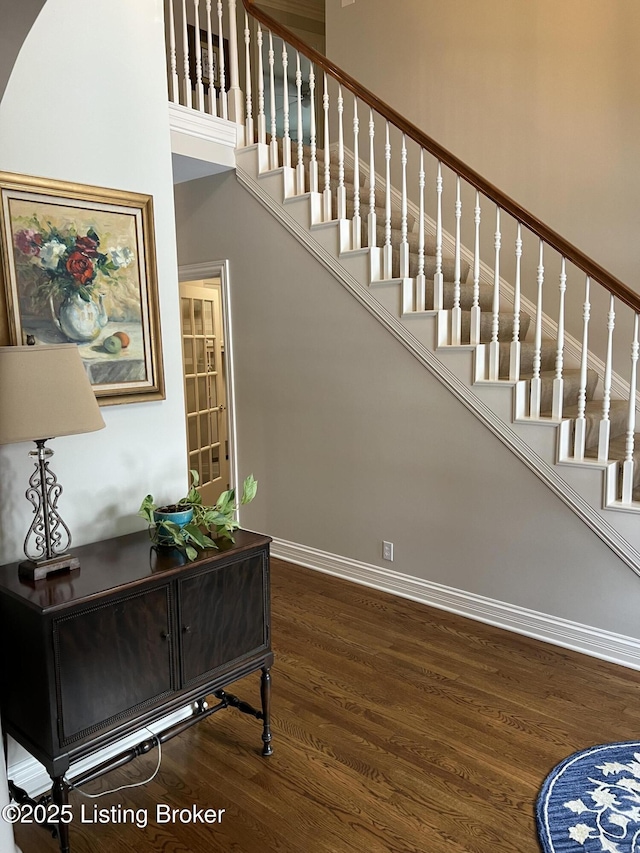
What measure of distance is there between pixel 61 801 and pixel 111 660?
40 cm

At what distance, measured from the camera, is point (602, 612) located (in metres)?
3.12

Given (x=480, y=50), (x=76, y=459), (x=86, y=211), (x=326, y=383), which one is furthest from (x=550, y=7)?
(x=76, y=459)

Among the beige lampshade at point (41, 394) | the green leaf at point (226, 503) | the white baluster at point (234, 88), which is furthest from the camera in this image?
the white baluster at point (234, 88)

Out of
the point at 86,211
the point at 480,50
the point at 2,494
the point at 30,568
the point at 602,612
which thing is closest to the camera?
the point at 30,568

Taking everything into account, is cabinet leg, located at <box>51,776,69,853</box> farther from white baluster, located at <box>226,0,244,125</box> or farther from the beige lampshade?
white baluster, located at <box>226,0,244,125</box>

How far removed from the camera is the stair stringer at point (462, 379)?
3082 millimetres

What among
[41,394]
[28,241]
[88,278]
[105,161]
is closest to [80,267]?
[88,278]

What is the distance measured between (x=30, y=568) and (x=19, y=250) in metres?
1.01

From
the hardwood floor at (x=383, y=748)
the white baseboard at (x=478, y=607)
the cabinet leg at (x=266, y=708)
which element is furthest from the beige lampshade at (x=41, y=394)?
the white baseboard at (x=478, y=607)

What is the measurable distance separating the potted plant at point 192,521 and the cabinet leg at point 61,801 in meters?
0.72

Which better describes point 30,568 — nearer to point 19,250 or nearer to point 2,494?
point 2,494

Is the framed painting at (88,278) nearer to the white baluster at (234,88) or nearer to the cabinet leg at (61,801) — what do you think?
the cabinet leg at (61,801)

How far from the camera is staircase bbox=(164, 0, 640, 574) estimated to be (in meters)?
3.11

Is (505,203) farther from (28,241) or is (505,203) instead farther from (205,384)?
(205,384)
